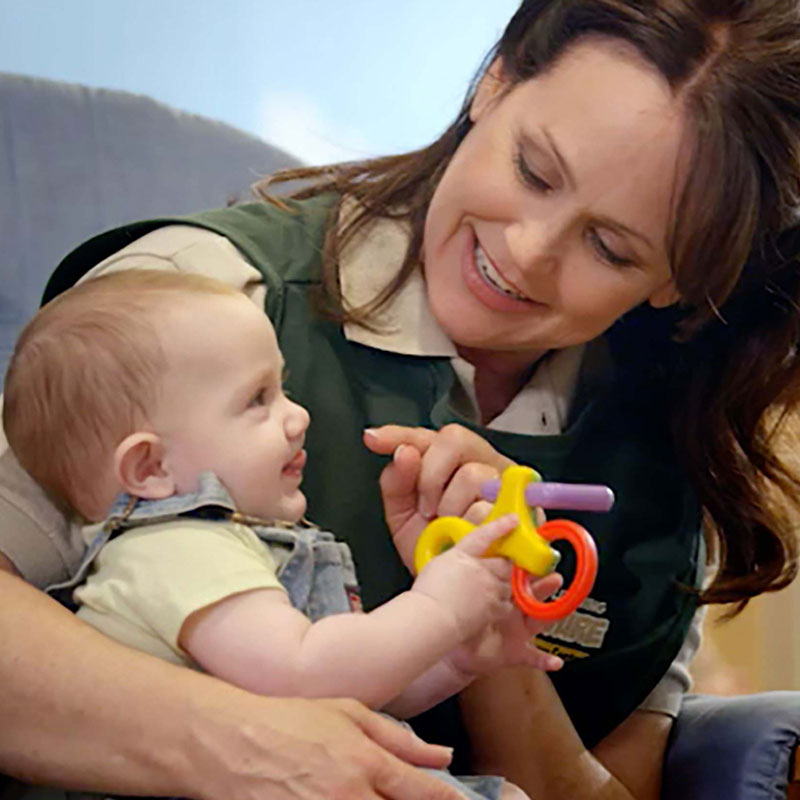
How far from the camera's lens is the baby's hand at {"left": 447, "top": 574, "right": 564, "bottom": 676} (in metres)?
0.87

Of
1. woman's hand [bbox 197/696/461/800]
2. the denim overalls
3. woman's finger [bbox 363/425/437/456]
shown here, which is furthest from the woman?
woman's hand [bbox 197/696/461/800]

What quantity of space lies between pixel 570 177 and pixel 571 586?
38 cm

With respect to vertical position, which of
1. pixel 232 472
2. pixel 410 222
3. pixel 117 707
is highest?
pixel 410 222

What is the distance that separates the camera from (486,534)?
0.78 m

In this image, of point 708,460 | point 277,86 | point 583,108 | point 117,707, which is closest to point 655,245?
point 583,108

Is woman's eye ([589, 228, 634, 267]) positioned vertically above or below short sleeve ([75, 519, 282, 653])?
above

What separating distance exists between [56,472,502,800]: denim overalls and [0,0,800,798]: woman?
0.10 meters

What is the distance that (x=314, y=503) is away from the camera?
3.38 feet

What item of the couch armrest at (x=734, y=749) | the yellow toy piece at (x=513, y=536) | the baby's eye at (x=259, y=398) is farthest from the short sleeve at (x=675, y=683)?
the baby's eye at (x=259, y=398)

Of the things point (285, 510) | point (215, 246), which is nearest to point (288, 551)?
point (285, 510)

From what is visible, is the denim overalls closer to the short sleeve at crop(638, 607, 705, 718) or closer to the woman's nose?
the woman's nose

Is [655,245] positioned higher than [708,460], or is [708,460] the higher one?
[655,245]

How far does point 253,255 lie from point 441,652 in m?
0.40

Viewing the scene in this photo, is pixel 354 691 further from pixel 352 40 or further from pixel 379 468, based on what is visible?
pixel 352 40
